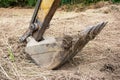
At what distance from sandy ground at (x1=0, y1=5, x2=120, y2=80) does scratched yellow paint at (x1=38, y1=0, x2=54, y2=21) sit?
18.3 inches

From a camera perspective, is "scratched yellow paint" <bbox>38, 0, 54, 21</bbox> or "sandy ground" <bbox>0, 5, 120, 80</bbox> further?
"scratched yellow paint" <bbox>38, 0, 54, 21</bbox>

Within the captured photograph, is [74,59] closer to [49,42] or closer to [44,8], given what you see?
[49,42]

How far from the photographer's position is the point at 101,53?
444cm

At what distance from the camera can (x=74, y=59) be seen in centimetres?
418

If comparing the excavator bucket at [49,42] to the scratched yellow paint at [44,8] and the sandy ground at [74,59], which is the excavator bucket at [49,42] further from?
the sandy ground at [74,59]

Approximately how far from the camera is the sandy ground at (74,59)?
12.2 ft

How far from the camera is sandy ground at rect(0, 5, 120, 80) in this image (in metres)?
3.73

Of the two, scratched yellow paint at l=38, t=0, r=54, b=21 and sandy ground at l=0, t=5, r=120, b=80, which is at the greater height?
scratched yellow paint at l=38, t=0, r=54, b=21

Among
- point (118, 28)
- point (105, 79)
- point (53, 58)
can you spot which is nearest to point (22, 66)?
point (53, 58)

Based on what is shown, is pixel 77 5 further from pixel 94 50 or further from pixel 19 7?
pixel 94 50

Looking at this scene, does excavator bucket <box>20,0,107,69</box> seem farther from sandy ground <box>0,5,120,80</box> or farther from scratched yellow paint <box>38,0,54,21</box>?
sandy ground <box>0,5,120,80</box>

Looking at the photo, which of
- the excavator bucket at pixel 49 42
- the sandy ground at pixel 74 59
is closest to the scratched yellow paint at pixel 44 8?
the excavator bucket at pixel 49 42

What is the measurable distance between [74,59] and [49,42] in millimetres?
365

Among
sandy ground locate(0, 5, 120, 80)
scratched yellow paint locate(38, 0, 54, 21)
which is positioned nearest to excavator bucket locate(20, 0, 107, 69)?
scratched yellow paint locate(38, 0, 54, 21)
